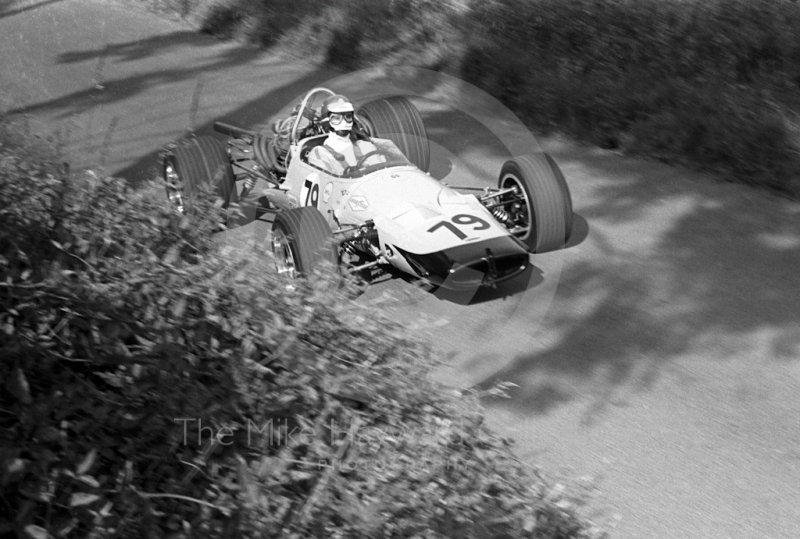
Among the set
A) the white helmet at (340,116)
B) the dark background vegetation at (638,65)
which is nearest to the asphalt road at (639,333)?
the dark background vegetation at (638,65)

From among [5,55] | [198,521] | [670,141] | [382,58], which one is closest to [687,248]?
[670,141]

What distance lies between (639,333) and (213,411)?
4152 millimetres

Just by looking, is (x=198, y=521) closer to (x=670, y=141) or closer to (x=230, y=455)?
(x=230, y=455)

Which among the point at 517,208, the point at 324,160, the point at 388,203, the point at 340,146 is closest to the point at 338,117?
the point at 340,146

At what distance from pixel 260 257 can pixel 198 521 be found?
164cm

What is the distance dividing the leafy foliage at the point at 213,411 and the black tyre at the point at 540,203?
146 inches

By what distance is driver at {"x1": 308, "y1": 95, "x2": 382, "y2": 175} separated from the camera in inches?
315

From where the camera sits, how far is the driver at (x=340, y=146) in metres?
8.00

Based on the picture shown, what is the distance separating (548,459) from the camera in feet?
18.7

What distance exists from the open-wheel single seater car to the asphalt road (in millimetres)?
393

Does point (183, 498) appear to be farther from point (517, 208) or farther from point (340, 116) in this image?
point (517, 208)

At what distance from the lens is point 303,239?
22.9 feet

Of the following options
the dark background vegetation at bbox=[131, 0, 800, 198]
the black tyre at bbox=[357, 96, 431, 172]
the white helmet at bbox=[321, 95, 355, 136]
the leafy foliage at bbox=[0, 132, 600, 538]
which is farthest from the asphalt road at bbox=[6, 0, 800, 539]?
the white helmet at bbox=[321, 95, 355, 136]

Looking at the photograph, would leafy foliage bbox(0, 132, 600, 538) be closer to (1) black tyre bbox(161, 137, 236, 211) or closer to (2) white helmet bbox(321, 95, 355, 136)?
(2) white helmet bbox(321, 95, 355, 136)
